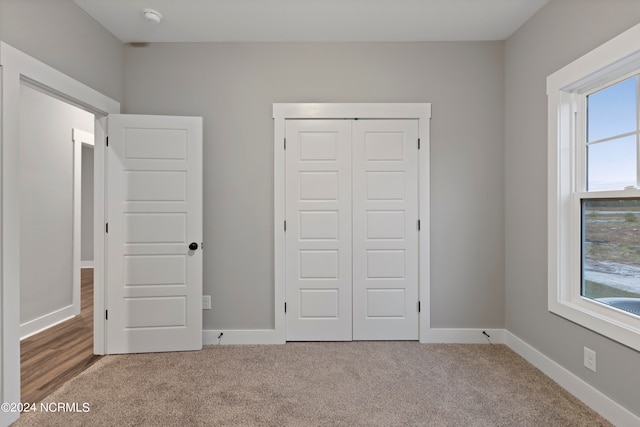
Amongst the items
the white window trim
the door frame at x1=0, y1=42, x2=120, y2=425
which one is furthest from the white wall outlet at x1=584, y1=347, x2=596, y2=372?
the door frame at x1=0, y1=42, x2=120, y2=425

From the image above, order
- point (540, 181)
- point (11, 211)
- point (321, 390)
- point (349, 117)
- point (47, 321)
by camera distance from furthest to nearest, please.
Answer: point (47, 321)
point (349, 117)
point (540, 181)
point (321, 390)
point (11, 211)

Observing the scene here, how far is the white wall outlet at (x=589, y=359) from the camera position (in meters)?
1.99

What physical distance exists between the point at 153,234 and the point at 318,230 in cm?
142

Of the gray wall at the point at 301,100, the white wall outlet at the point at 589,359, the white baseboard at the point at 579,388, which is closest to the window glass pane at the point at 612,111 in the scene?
the gray wall at the point at 301,100

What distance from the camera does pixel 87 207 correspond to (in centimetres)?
686

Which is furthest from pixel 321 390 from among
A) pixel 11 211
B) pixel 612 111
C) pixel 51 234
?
pixel 51 234

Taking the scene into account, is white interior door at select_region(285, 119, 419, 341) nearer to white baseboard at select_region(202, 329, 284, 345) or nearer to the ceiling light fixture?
white baseboard at select_region(202, 329, 284, 345)

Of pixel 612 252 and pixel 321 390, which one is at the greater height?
pixel 612 252

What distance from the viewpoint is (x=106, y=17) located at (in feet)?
8.41

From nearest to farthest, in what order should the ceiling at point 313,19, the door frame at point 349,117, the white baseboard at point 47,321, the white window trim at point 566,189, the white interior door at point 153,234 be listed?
1. the white window trim at point 566,189
2. the ceiling at point 313,19
3. the white interior door at point 153,234
4. the door frame at point 349,117
5. the white baseboard at point 47,321

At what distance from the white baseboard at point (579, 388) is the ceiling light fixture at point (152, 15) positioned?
3902mm

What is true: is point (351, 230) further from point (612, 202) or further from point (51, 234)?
point (51, 234)

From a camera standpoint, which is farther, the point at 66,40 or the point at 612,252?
the point at 66,40

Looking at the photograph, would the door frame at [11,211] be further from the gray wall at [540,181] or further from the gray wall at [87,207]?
the gray wall at [87,207]
